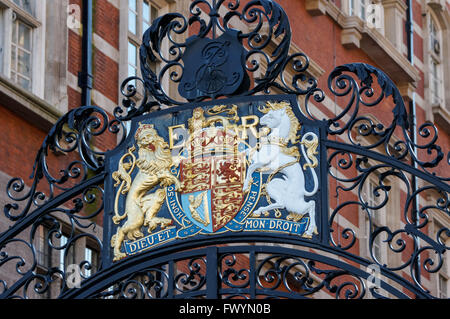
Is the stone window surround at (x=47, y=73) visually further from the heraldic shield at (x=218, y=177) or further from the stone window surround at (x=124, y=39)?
the heraldic shield at (x=218, y=177)

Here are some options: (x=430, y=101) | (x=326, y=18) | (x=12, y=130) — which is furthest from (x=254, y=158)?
(x=430, y=101)

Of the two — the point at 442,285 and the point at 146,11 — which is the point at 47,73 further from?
the point at 442,285

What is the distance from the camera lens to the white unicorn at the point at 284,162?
1482cm

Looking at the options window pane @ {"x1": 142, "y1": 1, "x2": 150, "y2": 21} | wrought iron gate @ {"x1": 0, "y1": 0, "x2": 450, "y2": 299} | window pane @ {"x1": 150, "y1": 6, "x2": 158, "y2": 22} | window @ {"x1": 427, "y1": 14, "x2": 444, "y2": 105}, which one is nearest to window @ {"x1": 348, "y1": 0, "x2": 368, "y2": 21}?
window @ {"x1": 427, "y1": 14, "x2": 444, "y2": 105}

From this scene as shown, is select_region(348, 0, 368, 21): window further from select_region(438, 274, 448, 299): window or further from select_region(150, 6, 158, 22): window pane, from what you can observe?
select_region(150, 6, 158, 22): window pane

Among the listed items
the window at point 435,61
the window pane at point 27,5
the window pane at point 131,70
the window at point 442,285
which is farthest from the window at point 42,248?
the window at point 435,61

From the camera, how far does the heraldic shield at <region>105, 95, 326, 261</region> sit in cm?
1488

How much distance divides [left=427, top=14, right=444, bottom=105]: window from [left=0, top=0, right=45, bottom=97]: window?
12524 mm

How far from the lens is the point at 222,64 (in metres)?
15.5

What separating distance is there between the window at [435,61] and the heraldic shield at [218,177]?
53.7 feet

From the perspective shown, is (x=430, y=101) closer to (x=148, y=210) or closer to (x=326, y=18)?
(x=326, y=18)

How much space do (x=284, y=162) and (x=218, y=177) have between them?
605mm

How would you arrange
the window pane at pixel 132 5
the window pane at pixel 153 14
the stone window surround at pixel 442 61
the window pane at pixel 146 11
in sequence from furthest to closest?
the stone window surround at pixel 442 61
the window pane at pixel 153 14
the window pane at pixel 146 11
the window pane at pixel 132 5

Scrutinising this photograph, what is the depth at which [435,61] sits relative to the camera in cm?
3192
